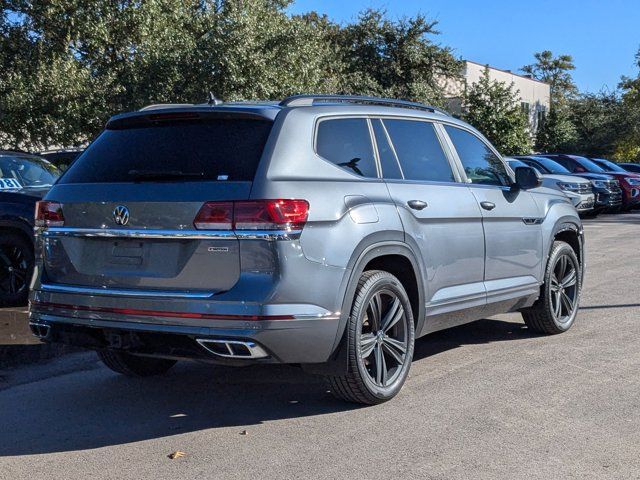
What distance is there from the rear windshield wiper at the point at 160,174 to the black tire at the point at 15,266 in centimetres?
479

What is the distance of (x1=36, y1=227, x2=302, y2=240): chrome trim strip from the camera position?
451 centimetres

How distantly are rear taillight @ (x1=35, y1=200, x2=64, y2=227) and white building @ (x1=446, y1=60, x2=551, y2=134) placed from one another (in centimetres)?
3343

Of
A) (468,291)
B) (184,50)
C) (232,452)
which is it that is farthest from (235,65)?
(232,452)

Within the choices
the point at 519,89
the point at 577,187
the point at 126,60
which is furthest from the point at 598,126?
the point at 126,60

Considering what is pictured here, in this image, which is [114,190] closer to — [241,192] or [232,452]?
[241,192]

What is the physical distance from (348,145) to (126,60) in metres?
17.3

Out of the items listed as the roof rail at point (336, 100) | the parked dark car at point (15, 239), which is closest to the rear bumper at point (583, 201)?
the parked dark car at point (15, 239)

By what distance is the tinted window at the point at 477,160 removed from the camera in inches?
256

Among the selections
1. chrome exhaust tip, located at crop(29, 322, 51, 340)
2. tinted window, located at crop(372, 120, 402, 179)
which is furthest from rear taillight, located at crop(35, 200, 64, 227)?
tinted window, located at crop(372, 120, 402, 179)

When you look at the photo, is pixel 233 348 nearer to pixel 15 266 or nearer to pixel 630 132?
pixel 15 266

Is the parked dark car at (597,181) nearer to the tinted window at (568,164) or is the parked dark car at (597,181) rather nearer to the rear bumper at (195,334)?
the tinted window at (568,164)

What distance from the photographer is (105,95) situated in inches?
801

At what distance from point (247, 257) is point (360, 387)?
1189 millimetres

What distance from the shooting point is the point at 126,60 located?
842 inches
